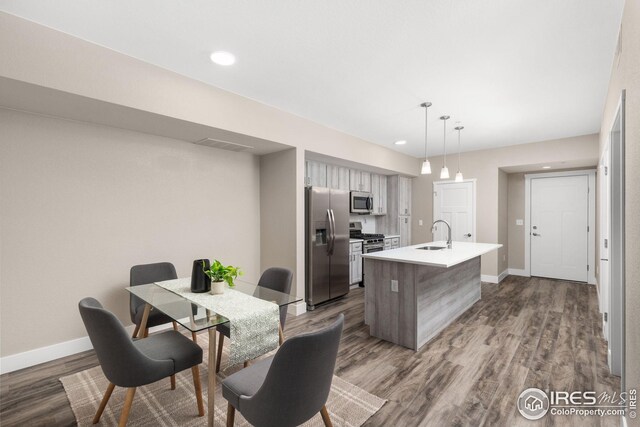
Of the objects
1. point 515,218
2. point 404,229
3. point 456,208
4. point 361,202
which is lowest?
point 404,229

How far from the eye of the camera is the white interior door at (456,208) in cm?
614

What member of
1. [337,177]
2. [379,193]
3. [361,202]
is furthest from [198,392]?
[379,193]

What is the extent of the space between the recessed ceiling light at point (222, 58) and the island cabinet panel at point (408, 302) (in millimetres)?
2409

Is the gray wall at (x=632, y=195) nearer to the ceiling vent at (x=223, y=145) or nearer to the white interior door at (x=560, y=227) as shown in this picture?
the ceiling vent at (x=223, y=145)

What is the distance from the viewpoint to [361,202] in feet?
19.1

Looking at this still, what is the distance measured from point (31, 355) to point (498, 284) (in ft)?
22.1

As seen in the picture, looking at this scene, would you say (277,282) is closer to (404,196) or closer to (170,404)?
(170,404)

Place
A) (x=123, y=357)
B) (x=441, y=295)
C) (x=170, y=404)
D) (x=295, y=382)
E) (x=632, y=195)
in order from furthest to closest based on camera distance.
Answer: (x=441, y=295) < (x=170, y=404) < (x=123, y=357) < (x=632, y=195) < (x=295, y=382)

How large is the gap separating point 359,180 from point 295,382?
192 inches

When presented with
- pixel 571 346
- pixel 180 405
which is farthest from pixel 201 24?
pixel 571 346

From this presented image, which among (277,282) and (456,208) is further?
(456,208)

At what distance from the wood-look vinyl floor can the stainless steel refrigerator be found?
1.55ft

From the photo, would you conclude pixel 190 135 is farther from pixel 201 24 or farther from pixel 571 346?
pixel 571 346

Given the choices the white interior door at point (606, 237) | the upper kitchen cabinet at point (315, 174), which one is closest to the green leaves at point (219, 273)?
the upper kitchen cabinet at point (315, 174)
